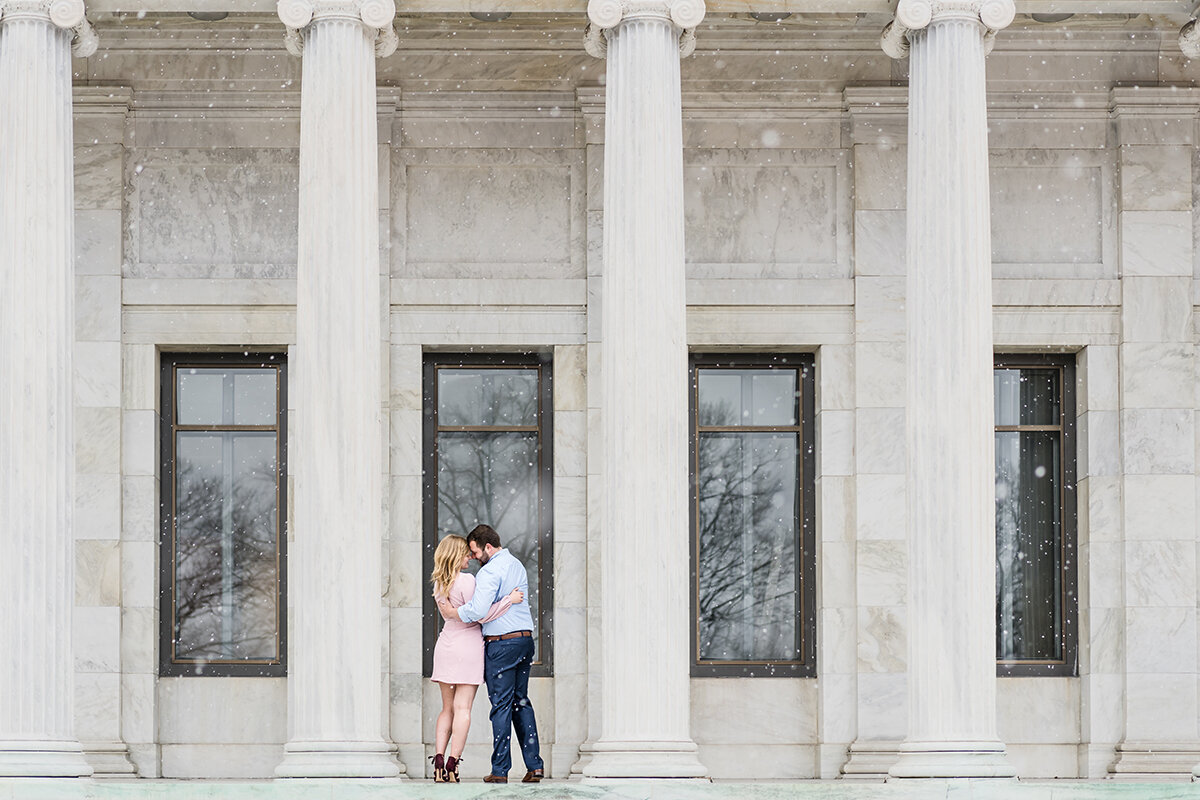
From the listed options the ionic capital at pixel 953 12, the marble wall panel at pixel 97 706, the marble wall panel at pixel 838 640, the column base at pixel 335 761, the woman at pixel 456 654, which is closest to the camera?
the column base at pixel 335 761

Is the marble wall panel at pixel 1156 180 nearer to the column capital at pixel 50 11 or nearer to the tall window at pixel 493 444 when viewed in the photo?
the tall window at pixel 493 444

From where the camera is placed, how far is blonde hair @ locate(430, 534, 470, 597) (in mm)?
24906

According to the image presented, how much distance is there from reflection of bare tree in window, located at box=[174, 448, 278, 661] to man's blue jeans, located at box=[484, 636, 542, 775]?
593 cm

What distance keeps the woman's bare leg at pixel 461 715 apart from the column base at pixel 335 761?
1.18 metres

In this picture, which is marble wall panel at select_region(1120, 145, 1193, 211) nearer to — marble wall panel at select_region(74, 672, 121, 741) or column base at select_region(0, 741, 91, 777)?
marble wall panel at select_region(74, 672, 121, 741)

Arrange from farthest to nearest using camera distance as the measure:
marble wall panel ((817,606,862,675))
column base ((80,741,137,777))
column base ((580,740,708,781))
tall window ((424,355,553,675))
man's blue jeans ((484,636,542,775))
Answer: tall window ((424,355,553,675)), marble wall panel ((817,606,862,675)), column base ((80,741,137,777)), man's blue jeans ((484,636,542,775)), column base ((580,740,708,781))

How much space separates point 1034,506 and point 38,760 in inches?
618

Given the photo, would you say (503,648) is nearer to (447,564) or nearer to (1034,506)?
(447,564)

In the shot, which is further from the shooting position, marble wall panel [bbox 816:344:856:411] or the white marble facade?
marble wall panel [bbox 816:344:856:411]

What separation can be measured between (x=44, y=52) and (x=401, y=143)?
6.60m

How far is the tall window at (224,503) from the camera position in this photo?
2962 centimetres

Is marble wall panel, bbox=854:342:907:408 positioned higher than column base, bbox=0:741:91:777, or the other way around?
marble wall panel, bbox=854:342:907:408

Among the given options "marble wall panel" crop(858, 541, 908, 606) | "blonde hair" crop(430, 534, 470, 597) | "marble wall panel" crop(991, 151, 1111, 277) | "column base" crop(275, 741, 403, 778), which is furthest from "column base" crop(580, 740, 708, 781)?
"marble wall panel" crop(991, 151, 1111, 277)

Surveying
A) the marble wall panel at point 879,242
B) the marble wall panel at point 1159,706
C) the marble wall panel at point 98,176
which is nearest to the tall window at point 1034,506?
the marble wall panel at point 1159,706
